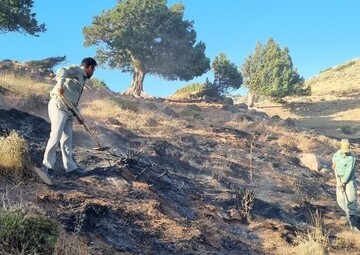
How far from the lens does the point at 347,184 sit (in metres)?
8.32

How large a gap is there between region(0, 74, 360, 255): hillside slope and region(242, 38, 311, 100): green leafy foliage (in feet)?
74.6

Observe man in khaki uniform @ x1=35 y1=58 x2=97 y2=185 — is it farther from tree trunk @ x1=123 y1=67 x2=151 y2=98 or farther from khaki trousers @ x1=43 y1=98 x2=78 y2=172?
tree trunk @ x1=123 y1=67 x2=151 y2=98

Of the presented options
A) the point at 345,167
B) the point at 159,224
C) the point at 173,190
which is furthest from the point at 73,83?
the point at 345,167

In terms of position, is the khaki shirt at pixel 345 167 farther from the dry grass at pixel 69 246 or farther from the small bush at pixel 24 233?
the small bush at pixel 24 233

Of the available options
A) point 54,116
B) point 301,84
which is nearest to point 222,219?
point 54,116

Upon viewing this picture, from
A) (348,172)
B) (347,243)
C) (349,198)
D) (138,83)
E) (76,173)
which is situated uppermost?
(138,83)

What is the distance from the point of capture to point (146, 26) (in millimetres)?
34438

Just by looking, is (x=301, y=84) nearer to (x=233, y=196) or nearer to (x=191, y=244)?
(x=233, y=196)

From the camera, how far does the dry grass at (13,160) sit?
5.92 meters

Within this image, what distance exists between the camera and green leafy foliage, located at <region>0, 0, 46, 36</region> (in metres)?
19.5

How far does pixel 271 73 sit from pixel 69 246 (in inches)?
1456

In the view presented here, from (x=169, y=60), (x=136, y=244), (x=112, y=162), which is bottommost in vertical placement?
(x=136, y=244)

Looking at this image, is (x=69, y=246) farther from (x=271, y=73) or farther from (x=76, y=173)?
(x=271, y=73)

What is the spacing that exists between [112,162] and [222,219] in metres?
2.08
